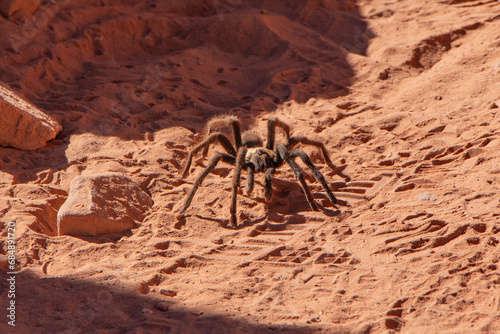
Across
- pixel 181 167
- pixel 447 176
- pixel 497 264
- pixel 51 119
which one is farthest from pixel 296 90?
pixel 497 264

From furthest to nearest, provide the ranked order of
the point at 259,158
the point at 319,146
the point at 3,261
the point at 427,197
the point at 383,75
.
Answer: the point at 383,75
the point at 319,146
the point at 259,158
the point at 427,197
the point at 3,261

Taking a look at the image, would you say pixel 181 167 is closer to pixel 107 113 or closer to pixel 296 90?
pixel 107 113

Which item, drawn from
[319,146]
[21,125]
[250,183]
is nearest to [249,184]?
[250,183]

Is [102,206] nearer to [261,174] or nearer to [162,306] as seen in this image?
[162,306]

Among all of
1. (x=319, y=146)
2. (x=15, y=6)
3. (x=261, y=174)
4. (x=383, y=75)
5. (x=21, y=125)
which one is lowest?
(x=261, y=174)

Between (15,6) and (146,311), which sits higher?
(15,6)
